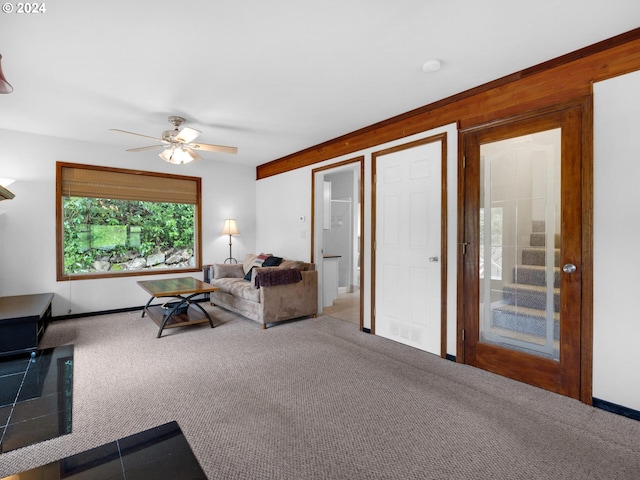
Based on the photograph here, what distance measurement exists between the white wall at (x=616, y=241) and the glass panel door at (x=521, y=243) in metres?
0.25

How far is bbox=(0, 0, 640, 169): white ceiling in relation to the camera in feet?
6.68

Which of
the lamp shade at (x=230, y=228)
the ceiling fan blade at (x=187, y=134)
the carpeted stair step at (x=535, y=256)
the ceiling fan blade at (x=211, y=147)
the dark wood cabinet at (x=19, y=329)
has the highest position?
the ceiling fan blade at (x=187, y=134)

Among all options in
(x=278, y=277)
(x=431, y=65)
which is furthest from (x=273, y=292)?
(x=431, y=65)

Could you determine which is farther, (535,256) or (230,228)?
(230,228)

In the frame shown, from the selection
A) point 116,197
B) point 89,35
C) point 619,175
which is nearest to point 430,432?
point 619,175

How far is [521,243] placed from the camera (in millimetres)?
2789

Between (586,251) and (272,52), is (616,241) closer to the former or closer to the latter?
(586,251)

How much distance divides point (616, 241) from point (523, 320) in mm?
883

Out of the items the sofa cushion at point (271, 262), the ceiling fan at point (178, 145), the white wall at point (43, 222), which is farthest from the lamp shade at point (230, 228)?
the ceiling fan at point (178, 145)

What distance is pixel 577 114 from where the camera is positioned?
2.45 meters

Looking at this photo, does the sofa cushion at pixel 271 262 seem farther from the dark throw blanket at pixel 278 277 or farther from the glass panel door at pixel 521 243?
the glass panel door at pixel 521 243

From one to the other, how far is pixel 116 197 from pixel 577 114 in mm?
5677

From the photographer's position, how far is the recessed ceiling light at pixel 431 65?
2.60 metres

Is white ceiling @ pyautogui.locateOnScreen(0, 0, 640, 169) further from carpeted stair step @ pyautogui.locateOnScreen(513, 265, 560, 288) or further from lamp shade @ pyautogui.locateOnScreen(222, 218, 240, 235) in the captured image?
lamp shade @ pyautogui.locateOnScreen(222, 218, 240, 235)
